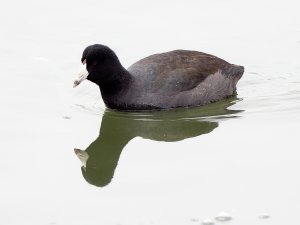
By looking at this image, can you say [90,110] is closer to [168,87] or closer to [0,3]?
[168,87]

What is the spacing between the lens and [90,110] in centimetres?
1174

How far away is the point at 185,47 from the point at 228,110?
246cm

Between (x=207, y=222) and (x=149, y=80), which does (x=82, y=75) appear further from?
(x=207, y=222)

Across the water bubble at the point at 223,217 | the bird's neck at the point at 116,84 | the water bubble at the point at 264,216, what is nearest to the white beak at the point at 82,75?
the bird's neck at the point at 116,84

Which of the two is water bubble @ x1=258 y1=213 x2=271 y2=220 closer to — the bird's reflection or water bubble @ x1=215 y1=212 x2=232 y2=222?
water bubble @ x1=215 y1=212 x2=232 y2=222

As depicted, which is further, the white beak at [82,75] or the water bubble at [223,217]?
the white beak at [82,75]

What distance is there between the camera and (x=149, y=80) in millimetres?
11594

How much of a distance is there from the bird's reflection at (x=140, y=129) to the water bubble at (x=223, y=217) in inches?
66.9

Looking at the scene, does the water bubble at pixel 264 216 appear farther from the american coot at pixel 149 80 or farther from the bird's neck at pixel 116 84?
the bird's neck at pixel 116 84

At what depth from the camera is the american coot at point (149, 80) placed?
11.4 m

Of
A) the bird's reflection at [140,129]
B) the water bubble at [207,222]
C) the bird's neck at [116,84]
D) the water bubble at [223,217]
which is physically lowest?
the water bubble at [207,222]

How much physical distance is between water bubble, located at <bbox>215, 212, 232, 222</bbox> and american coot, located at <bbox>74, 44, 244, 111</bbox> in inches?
140

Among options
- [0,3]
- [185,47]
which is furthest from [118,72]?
[0,3]

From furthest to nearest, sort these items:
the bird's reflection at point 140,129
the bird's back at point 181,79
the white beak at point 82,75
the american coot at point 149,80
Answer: the bird's back at point 181,79
the american coot at point 149,80
the white beak at point 82,75
the bird's reflection at point 140,129
